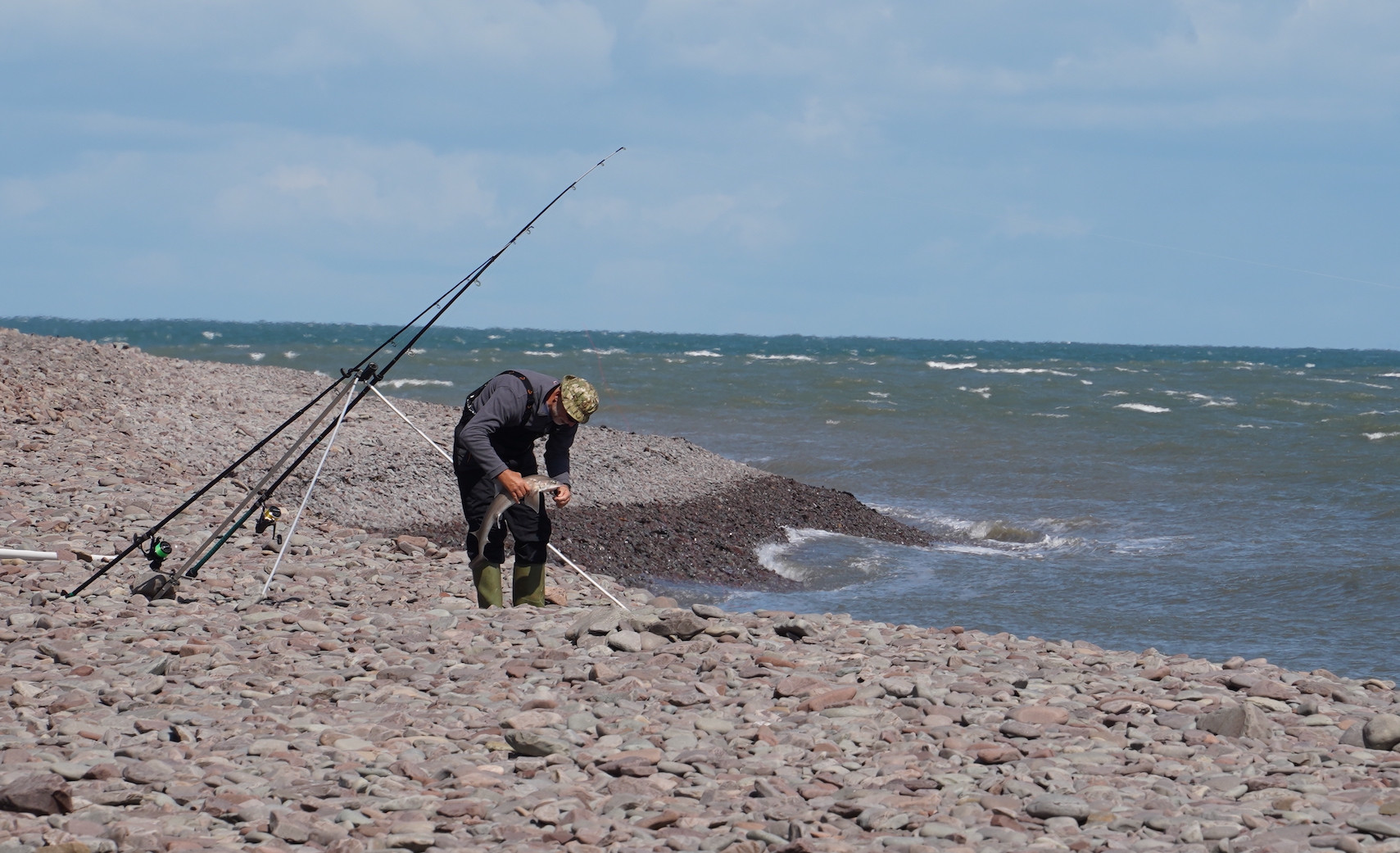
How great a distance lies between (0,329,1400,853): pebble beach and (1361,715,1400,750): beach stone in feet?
0.05

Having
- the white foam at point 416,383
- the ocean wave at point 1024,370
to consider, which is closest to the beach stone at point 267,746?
the white foam at point 416,383

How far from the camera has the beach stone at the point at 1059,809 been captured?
161 inches

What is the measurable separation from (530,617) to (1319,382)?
1860 inches

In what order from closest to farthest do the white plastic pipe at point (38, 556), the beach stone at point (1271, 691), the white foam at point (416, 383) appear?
1. the beach stone at point (1271, 691)
2. the white plastic pipe at point (38, 556)
3. the white foam at point (416, 383)

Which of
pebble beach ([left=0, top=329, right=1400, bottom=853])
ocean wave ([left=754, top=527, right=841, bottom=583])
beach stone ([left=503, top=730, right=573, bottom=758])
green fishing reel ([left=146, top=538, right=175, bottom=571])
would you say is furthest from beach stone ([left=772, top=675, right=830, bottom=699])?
ocean wave ([left=754, top=527, right=841, bottom=583])

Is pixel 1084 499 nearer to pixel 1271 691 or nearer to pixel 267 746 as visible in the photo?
pixel 1271 691

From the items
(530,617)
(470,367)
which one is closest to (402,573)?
(530,617)

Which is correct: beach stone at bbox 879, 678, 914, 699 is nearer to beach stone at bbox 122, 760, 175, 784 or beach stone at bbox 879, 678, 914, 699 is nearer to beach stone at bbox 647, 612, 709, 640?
beach stone at bbox 647, 612, 709, 640

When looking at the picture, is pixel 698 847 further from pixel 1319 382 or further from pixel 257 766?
pixel 1319 382

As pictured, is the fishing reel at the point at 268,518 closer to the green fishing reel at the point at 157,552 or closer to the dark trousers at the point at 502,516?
the green fishing reel at the point at 157,552

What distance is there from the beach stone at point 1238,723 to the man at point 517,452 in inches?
124

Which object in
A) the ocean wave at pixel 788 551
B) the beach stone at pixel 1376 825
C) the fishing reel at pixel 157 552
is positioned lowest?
the ocean wave at pixel 788 551

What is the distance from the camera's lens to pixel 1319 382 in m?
47.2

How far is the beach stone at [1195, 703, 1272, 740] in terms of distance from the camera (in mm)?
5027
